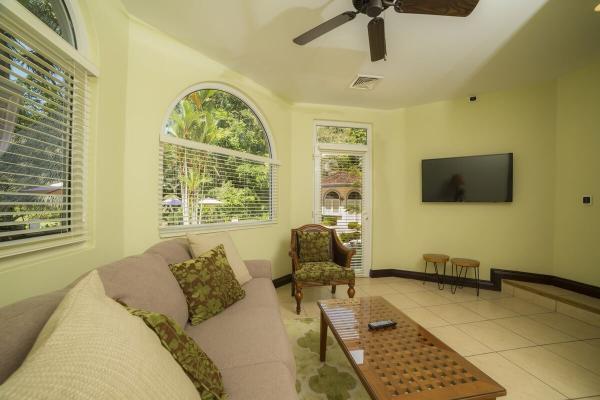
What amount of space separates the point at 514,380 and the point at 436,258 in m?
2.02

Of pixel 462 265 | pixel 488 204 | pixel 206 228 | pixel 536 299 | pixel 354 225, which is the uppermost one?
pixel 488 204

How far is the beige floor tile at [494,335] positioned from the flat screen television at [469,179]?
182 centimetres

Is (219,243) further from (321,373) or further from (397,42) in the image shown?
(397,42)

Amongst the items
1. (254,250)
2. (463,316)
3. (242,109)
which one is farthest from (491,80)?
(254,250)

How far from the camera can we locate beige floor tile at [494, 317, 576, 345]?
2221 mm

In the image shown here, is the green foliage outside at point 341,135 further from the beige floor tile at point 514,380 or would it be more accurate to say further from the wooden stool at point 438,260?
the beige floor tile at point 514,380

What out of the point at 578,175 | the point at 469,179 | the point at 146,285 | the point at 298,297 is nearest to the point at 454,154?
the point at 469,179

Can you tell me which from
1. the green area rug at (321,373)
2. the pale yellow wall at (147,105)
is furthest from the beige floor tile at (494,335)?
the pale yellow wall at (147,105)

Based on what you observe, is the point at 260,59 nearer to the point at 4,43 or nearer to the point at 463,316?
the point at 4,43

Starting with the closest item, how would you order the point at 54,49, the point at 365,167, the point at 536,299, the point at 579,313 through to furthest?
the point at 54,49
the point at 579,313
the point at 536,299
the point at 365,167

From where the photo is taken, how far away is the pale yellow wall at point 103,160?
1484mm

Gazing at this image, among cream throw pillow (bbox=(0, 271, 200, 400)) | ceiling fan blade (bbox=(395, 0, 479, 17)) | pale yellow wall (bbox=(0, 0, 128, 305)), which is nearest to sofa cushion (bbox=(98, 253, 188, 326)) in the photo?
cream throw pillow (bbox=(0, 271, 200, 400))

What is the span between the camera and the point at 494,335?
2.29 meters

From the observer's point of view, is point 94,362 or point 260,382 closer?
A: point 94,362
